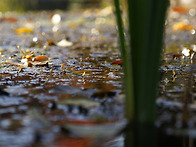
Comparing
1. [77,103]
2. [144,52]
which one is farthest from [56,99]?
[144,52]

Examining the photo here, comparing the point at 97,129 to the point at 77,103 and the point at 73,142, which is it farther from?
the point at 77,103

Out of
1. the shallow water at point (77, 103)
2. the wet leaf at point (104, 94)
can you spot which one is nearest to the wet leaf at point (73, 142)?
the shallow water at point (77, 103)

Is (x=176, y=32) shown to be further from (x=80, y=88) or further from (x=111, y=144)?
(x=111, y=144)

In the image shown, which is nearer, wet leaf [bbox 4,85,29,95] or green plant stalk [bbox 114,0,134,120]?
green plant stalk [bbox 114,0,134,120]

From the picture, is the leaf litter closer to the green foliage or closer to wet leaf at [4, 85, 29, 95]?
wet leaf at [4, 85, 29, 95]

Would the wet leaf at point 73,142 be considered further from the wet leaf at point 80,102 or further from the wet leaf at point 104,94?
the wet leaf at point 104,94

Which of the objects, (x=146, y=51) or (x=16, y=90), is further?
(x=16, y=90)

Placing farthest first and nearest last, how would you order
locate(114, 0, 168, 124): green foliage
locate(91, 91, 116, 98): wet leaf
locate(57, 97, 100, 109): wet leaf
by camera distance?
Result: locate(91, 91, 116, 98): wet leaf < locate(57, 97, 100, 109): wet leaf < locate(114, 0, 168, 124): green foliage

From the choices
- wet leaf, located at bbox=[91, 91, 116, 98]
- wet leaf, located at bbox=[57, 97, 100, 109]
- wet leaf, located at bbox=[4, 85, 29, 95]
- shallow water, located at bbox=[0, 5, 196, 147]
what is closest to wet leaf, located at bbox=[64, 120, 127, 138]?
shallow water, located at bbox=[0, 5, 196, 147]
